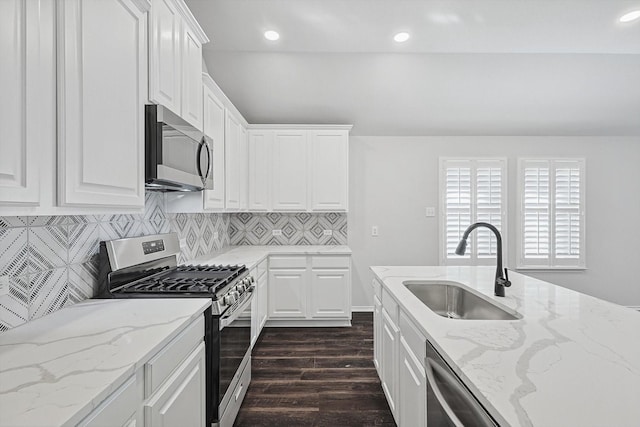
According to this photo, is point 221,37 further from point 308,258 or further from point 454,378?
point 454,378

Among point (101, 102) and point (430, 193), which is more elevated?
point (101, 102)

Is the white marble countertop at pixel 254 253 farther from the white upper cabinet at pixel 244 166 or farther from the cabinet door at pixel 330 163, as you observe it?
the cabinet door at pixel 330 163

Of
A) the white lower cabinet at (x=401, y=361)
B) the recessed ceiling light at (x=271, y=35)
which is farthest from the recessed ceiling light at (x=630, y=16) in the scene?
the white lower cabinet at (x=401, y=361)

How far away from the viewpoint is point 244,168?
3770 millimetres

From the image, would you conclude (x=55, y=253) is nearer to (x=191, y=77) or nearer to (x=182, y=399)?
(x=182, y=399)

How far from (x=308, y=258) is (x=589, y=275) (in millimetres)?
3964

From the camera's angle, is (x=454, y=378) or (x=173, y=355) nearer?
(x=454, y=378)

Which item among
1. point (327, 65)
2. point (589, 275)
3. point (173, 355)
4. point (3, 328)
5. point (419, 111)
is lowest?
point (589, 275)

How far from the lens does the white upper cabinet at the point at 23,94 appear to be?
0.85 m

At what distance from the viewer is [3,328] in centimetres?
120

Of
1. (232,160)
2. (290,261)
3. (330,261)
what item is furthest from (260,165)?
(330,261)

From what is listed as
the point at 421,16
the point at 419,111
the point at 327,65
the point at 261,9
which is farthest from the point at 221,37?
the point at 419,111

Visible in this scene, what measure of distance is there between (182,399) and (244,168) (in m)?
2.79

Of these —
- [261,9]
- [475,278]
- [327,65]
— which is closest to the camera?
[475,278]
